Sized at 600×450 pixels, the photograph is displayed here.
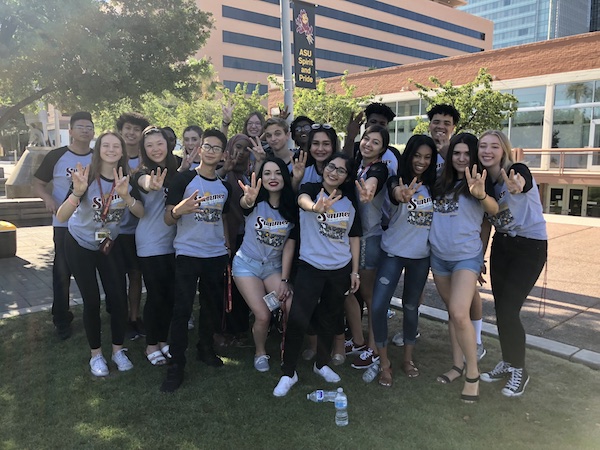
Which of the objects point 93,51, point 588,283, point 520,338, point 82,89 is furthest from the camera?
point 82,89

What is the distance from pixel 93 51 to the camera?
726cm

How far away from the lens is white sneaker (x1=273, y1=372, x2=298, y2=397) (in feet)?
11.6

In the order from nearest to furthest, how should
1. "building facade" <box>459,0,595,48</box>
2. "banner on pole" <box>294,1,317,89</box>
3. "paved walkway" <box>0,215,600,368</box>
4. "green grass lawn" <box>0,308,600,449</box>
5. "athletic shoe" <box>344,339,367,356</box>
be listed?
1. "green grass lawn" <box>0,308,600,449</box>
2. "athletic shoe" <box>344,339,367,356</box>
3. "paved walkway" <box>0,215,600,368</box>
4. "banner on pole" <box>294,1,317,89</box>
5. "building facade" <box>459,0,595,48</box>

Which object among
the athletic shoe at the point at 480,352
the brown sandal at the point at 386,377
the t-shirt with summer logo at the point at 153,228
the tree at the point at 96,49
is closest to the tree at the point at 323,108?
A: the tree at the point at 96,49

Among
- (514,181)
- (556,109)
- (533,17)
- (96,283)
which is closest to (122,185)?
(96,283)

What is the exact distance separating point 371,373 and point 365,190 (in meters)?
1.52

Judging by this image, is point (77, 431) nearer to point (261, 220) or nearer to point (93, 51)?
point (261, 220)

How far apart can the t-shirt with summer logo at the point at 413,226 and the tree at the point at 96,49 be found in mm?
5989

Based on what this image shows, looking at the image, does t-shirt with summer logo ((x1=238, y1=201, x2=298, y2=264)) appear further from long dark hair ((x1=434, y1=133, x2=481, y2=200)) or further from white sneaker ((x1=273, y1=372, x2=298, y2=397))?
long dark hair ((x1=434, y1=133, x2=481, y2=200))

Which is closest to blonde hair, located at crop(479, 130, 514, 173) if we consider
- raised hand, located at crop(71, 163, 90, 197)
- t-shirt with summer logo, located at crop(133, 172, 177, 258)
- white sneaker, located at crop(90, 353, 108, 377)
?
t-shirt with summer logo, located at crop(133, 172, 177, 258)

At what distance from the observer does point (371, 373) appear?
383 centimetres

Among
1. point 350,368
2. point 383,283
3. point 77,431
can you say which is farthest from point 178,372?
point 383,283

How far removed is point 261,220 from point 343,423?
165cm

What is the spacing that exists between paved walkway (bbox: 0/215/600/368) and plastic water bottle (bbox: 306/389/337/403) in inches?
84.9
